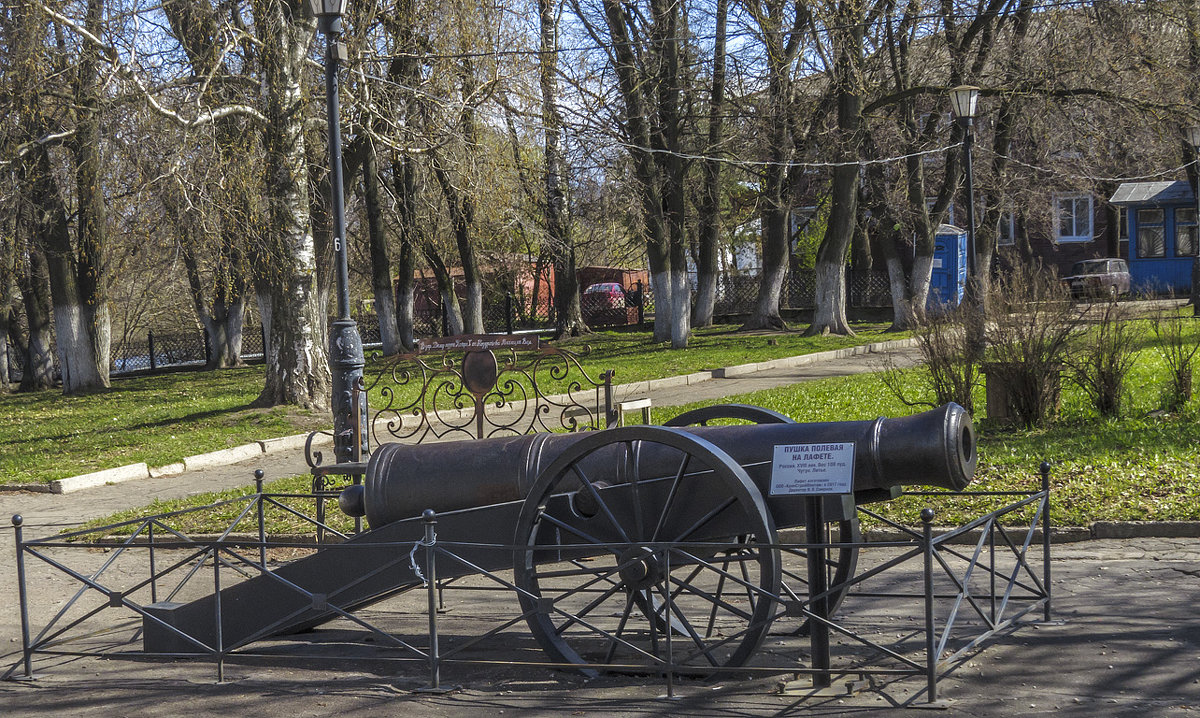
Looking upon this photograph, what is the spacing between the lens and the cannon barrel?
17.7 ft

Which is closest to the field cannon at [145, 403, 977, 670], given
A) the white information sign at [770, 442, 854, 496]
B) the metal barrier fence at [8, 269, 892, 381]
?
the white information sign at [770, 442, 854, 496]

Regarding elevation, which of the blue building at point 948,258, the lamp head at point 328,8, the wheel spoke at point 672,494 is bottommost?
the wheel spoke at point 672,494

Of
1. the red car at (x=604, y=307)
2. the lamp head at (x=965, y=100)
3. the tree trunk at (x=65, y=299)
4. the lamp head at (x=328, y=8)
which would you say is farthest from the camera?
the red car at (x=604, y=307)

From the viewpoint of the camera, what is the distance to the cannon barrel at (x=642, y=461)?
541cm

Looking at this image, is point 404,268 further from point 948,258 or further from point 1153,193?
point 1153,193

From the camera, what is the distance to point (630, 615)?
671 centimetres

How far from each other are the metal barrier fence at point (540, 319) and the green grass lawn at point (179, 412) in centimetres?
605

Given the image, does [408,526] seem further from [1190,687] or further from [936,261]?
[936,261]

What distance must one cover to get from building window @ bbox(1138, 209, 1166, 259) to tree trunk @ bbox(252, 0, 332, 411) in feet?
104

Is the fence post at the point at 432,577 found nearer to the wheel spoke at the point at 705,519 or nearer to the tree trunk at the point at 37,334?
the wheel spoke at the point at 705,519

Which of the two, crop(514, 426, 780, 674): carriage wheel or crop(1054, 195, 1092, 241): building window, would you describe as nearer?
crop(514, 426, 780, 674): carriage wheel

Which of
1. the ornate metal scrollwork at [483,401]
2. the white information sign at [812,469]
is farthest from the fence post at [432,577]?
the ornate metal scrollwork at [483,401]

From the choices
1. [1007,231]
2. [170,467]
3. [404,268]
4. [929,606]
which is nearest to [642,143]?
[404,268]

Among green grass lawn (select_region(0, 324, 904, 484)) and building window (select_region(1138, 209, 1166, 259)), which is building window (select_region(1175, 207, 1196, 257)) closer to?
building window (select_region(1138, 209, 1166, 259))
